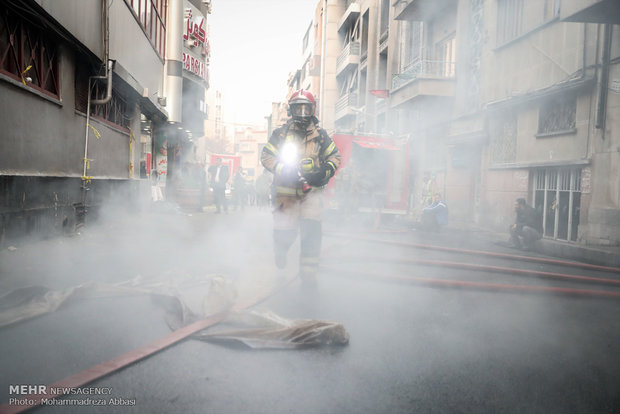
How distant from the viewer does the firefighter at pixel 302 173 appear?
14.3 feet

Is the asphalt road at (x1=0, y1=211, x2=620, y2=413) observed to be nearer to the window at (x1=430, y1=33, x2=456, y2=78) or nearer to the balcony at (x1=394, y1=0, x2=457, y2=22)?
the window at (x1=430, y1=33, x2=456, y2=78)

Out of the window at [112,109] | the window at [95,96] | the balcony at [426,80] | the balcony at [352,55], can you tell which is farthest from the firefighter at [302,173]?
the balcony at [352,55]

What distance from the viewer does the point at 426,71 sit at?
17938 millimetres

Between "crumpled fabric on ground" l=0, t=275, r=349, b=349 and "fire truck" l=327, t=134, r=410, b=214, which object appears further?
"fire truck" l=327, t=134, r=410, b=214

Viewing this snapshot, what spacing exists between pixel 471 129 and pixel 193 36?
11906mm

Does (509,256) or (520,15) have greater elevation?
(520,15)

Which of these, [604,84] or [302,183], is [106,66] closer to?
[302,183]

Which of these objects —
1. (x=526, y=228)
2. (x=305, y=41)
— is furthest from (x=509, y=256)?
(x=305, y=41)

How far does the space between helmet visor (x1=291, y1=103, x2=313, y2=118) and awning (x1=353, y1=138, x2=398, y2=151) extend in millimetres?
9088

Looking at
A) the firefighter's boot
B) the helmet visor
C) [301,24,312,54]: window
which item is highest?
[301,24,312,54]: window

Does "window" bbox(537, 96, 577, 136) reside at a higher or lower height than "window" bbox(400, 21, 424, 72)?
lower

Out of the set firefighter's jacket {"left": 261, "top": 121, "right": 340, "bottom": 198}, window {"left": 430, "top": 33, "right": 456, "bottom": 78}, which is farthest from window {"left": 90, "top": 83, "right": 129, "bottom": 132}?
window {"left": 430, "top": 33, "right": 456, "bottom": 78}

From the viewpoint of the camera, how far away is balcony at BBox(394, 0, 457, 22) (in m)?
17.8

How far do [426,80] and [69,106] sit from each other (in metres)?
12.4
